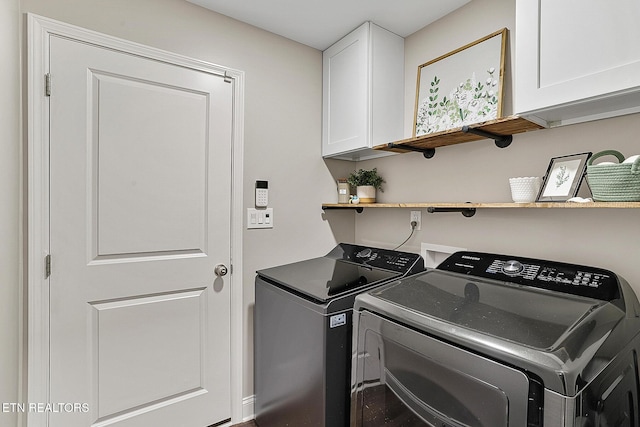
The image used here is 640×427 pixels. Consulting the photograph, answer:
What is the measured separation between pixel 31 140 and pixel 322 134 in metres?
1.57

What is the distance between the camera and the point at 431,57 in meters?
1.95

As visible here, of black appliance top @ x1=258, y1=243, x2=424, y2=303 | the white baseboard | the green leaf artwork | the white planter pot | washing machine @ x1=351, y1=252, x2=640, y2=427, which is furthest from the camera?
the white planter pot

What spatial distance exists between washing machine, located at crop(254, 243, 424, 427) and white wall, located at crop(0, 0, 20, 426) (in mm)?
1066

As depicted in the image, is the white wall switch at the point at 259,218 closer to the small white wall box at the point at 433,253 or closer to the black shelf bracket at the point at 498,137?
the small white wall box at the point at 433,253

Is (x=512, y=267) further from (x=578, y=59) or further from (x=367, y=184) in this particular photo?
(x=367, y=184)

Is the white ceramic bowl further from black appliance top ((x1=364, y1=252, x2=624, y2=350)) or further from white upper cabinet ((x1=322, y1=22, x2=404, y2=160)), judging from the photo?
white upper cabinet ((x1=322, y1=22, x2=404, y2=160))

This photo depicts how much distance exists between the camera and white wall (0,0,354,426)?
4.38ft

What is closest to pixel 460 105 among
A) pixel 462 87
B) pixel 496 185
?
pixel 462 87

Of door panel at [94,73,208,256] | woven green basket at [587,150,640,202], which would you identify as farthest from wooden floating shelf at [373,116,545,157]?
door panel at [94,73,208,256]

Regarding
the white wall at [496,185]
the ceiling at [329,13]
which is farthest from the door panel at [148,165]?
the white wall at [496,185]

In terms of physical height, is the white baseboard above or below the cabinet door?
below

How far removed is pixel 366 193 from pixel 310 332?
107cm

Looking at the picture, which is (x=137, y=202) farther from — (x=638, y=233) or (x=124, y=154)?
(x=638, y=233)

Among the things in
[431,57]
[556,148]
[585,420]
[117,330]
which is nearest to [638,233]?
[556,148]
